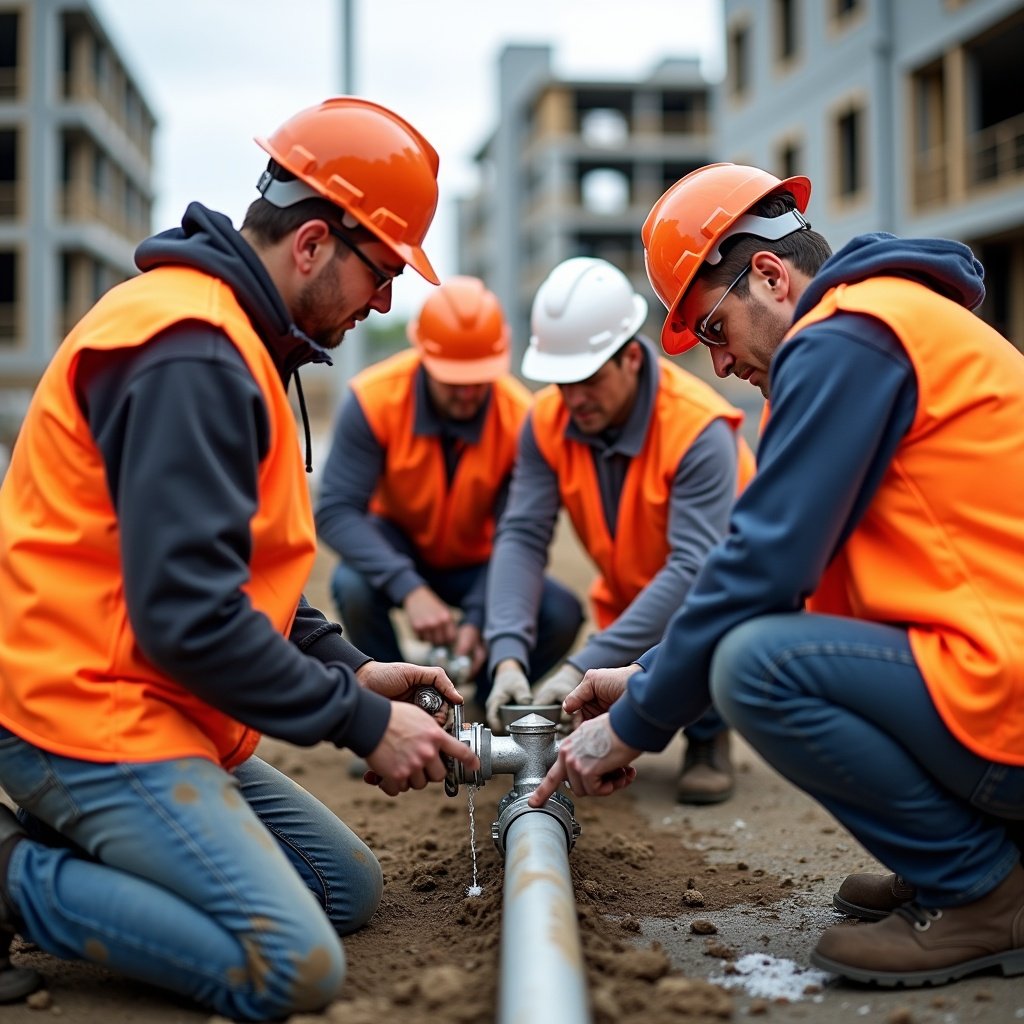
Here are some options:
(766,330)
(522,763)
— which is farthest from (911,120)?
(522,763)

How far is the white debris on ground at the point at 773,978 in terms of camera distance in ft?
9.27

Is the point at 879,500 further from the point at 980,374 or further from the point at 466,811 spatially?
the point at 466,811

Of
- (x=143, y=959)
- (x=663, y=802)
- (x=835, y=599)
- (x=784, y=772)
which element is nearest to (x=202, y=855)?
(x=143, y=959)

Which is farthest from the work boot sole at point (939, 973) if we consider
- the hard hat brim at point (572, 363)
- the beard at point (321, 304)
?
the hard hat brim at point (572, 363)

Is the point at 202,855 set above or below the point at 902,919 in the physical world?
above

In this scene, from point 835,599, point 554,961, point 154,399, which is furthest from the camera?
point 835,599

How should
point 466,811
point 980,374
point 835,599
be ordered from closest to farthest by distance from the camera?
point 980,374
point 835,599
point 466,811

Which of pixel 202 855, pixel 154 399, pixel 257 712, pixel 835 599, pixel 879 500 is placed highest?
pixel 154 399

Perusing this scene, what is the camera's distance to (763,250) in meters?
3.42

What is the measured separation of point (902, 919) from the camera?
289 centimetres

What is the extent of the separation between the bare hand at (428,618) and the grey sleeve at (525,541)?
0.33 metres

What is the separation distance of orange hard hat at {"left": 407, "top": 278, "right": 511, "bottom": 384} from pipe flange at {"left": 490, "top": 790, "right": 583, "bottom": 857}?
8.62 feet

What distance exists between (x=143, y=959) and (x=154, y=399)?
1160mm

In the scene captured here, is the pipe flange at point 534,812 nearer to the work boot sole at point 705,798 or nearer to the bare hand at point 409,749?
the bare hand at point 409,749
